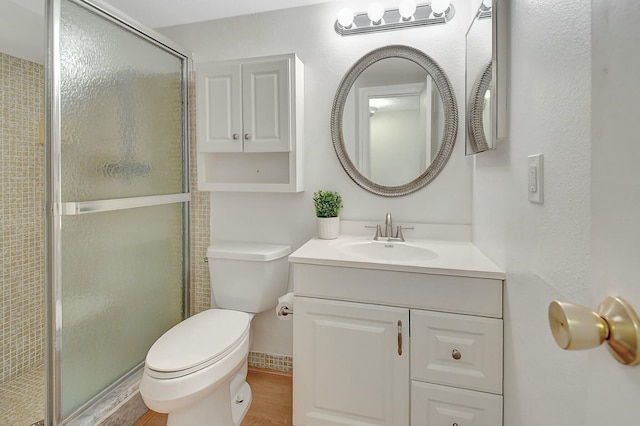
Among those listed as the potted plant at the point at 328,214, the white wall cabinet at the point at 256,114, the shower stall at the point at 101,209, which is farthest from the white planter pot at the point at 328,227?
the shower stall at the point at 101,209

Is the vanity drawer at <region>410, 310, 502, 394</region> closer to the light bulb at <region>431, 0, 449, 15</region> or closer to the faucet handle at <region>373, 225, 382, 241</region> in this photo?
the faucet handle at <region>373, 225, 382, 241</region>

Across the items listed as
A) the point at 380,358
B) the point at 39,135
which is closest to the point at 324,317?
the point at 380,358

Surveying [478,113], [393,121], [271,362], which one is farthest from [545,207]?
[271,362]

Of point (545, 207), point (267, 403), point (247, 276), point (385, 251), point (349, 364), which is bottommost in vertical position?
point (267, 403)

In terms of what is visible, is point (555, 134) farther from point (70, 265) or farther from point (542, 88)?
point (70, 265)

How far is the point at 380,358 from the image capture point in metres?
1.38

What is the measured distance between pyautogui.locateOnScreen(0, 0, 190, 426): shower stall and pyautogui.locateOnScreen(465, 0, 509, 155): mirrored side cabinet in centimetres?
159

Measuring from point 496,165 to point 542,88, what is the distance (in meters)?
0.45

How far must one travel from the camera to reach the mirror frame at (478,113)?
4.31 feet

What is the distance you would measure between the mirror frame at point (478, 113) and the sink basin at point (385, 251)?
0.55 meters

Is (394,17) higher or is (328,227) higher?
(394,17)

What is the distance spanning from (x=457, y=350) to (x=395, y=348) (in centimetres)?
23

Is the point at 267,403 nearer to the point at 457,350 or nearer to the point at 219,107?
the point at 457,350

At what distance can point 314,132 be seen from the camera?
1.95 m
